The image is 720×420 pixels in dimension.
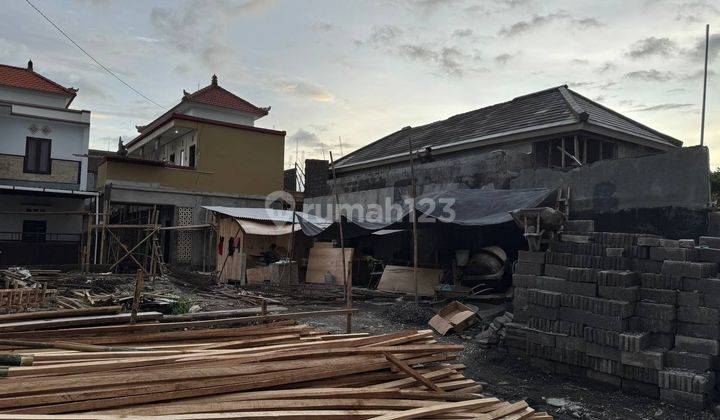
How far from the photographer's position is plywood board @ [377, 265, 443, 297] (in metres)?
12.1

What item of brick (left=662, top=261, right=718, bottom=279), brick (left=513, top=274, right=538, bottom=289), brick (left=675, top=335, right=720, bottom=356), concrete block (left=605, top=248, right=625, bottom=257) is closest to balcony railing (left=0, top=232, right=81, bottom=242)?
brick (left=513, top=274, right=538, bottom=289)

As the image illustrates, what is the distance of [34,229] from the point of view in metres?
18.4

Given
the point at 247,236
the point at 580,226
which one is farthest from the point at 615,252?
the point at 247,236

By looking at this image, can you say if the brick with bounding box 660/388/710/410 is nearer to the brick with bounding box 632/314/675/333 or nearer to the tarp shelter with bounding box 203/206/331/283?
the brick with bounding box 632/314/675/333

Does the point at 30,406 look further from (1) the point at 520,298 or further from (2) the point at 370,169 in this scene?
(2) the point at 370,169

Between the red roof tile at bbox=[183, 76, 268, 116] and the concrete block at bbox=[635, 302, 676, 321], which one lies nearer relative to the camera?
the concrete block at bbox=[635, 302, 676, 321]

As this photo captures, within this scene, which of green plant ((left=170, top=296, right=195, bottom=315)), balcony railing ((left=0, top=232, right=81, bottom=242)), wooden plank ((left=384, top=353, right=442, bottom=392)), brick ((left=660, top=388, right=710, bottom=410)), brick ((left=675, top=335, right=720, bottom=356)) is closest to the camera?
wooden plank ((left=384, top=353, right=442, bottom=392))

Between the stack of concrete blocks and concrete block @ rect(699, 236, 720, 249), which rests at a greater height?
concrete block @ rect(699, 236, 720, 249)

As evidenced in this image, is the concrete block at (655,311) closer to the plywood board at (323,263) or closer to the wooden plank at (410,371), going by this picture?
the wooden plank at (410,371)

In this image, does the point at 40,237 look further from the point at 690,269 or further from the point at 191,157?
the point at 690,269

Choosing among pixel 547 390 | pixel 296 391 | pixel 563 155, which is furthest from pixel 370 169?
pixel 296 391

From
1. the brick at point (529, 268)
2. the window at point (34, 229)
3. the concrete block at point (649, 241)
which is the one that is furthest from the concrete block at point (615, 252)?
the window at point (34, 229)

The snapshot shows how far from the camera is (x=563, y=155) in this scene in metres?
12.8

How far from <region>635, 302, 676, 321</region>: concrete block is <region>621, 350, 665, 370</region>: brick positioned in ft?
1.32
